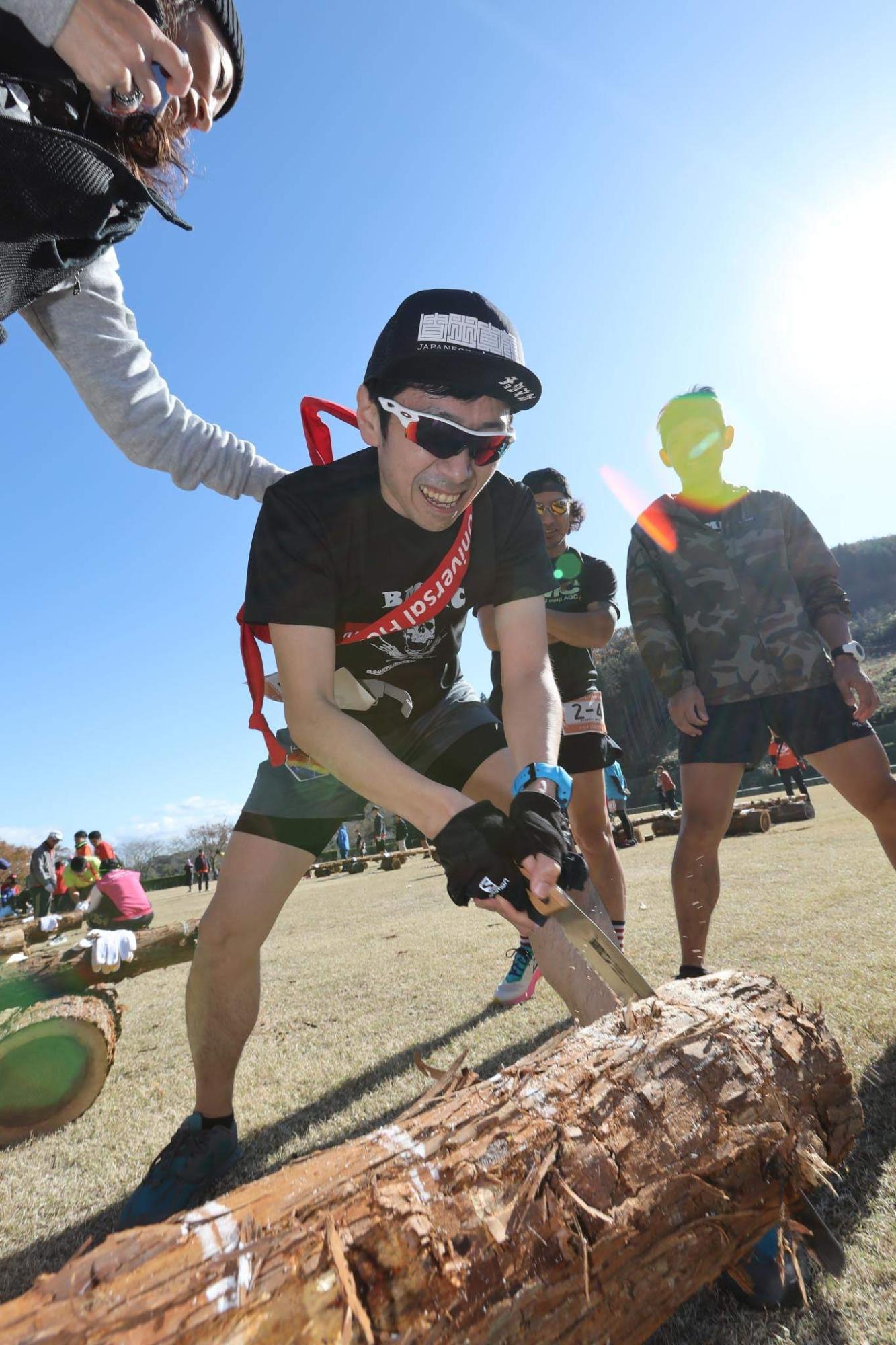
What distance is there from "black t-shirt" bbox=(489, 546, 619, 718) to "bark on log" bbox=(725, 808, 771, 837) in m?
8.67

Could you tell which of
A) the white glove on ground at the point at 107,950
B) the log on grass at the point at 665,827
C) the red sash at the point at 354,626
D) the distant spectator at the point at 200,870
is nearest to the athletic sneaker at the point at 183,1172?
the red sash at the point at 354,626

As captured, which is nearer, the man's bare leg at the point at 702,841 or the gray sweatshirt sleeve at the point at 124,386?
the gray sweatshirt sleeve at the point at 124,386

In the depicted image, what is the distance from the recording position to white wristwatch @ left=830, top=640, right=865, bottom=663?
10.9 ft

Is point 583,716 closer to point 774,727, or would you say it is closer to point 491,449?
point 774,727

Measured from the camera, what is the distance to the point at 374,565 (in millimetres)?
2494

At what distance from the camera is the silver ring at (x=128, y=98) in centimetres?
149

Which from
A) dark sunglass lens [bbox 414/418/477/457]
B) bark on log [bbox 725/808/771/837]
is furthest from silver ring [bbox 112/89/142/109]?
bark on log [bbox 725/808/771/837]

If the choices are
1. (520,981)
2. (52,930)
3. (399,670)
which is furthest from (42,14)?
(52,930)

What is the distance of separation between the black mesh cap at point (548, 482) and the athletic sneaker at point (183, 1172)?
400cm

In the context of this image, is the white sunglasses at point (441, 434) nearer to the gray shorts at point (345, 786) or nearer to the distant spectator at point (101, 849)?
the gray shorts at point (345, 786)

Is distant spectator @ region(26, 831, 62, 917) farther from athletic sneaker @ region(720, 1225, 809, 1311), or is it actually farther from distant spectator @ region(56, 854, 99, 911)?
athletic sneaker @ region(720, 1225, 809, 1311)

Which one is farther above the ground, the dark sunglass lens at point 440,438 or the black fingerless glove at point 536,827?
the dark sunglass lens at point 440,438

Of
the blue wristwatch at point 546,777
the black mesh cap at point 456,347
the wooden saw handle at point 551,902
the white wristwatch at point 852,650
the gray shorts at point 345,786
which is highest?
the black mesh cap at point 456,347

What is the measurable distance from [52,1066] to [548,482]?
4442 millimetres
